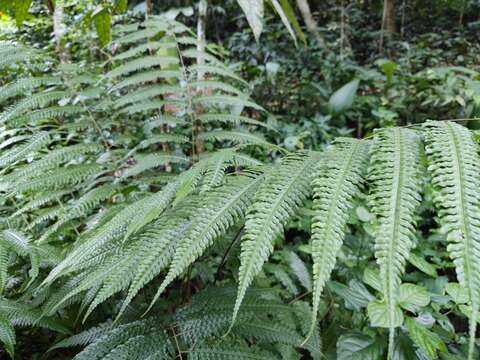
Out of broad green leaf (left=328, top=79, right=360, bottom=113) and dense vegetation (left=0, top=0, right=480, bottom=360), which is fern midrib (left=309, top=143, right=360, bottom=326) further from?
broad green leaf (left=328, top=79, right=360, bottom=113)

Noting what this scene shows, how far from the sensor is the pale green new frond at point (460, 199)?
1.23ft

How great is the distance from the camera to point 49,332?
1101mm

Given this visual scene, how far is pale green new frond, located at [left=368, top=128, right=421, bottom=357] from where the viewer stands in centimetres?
39

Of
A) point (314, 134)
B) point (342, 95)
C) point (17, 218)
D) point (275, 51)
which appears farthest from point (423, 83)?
point (17, 218)

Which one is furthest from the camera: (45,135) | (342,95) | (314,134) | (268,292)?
(342,95)

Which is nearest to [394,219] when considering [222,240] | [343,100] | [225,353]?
[225,353]

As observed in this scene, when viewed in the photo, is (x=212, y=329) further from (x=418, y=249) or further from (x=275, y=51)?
(x=275, y=51)

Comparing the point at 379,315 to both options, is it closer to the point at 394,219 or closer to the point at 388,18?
the point at 394,219

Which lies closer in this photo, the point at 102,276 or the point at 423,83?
the point at 102,276

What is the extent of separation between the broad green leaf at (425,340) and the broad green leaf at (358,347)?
0.29 feet

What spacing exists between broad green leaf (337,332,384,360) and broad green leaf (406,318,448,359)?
0.29 ft

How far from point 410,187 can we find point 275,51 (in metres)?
4.13

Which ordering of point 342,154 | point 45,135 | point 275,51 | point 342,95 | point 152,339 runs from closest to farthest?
1. point 342,154
2. point 152,339
3. point 45,135
4. point 342,95
5. point 275,51

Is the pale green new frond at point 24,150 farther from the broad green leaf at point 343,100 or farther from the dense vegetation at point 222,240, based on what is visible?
A: the broad green leaf at point 343,100
